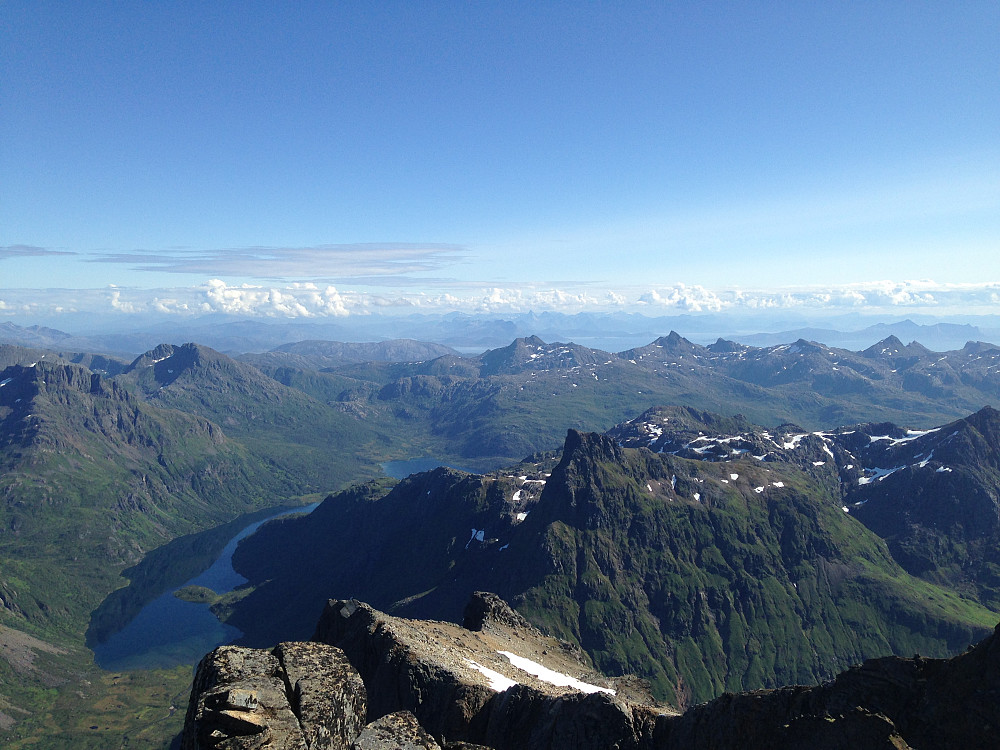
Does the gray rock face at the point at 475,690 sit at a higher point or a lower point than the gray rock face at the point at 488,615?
higher

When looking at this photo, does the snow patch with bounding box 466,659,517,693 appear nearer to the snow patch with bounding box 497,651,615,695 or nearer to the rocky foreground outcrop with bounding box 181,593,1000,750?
the rocky foreground outcrop with bounding box 181,593,1000,750

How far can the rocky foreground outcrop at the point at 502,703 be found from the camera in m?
17.8

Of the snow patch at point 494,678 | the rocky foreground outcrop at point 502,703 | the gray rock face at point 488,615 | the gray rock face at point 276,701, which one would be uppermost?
the gray rock face at point 276,701

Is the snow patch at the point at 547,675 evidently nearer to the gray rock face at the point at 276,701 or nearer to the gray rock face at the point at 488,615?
the gray rock face at the point at 488,615

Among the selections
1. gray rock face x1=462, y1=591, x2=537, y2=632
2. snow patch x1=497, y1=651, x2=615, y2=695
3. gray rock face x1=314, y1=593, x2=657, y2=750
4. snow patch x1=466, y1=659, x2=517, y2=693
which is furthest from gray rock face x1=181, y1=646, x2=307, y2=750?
gray rock face x1=462, y1=591, x2=537, y2=632

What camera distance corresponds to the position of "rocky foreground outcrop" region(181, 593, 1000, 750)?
58.4 ft

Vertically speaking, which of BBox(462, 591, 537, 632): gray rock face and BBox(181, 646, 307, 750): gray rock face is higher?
BBox(181, 646, 307, 750): gray rock face

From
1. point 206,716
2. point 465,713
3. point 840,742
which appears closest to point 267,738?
point 206,716

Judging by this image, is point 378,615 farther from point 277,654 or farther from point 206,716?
point 206,716

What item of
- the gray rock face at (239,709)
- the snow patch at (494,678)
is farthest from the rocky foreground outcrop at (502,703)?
the snow patch at (494,678)

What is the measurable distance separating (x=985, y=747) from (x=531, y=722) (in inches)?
1202

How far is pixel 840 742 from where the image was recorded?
29578 mm

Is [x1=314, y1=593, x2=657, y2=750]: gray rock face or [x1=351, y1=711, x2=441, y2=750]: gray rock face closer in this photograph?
[x1=351, y1=711, x2=441, y2=750]: gray rock face

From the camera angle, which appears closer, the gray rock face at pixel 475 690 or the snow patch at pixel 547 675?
the gray rock face at pixel 475 690
